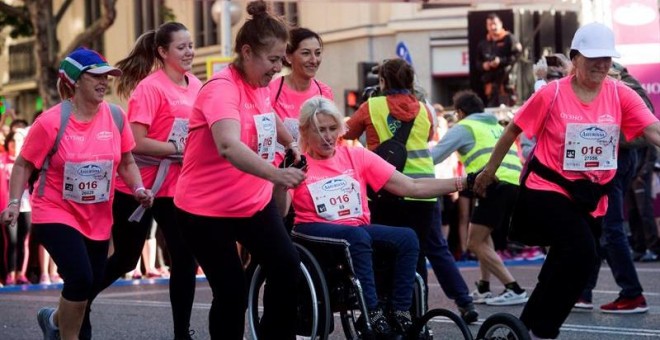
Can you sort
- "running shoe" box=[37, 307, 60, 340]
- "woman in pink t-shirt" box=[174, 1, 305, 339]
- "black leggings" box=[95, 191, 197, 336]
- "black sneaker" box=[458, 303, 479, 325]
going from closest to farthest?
"woman in pink t-shirt" box=[174, 1, 305, 339] → "running shoe" box=[37, 307, 60, 340] → "black leggings" box=[95, 191, 197, 336] → "black sneaker" box=[458, 303, 479, 325]

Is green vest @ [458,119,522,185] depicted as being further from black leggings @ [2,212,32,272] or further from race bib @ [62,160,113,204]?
black leggings @ [2,212,32,272]

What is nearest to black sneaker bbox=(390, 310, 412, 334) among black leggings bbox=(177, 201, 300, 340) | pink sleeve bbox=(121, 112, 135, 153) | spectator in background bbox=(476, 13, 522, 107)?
black leggings bbox=(177, 201, 300, 340)

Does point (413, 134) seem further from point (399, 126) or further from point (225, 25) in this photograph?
point (225, 25)

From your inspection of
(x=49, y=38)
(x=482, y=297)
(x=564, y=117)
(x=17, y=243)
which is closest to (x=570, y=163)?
(x=564, y=117)

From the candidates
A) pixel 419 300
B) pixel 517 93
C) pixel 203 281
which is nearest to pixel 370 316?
pixel 419 300

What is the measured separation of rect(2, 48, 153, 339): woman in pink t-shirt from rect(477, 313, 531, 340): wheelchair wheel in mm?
2259

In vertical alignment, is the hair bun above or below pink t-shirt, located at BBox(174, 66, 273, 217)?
above

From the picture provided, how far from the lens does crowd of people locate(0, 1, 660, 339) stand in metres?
8.06

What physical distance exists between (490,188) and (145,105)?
4.03 m

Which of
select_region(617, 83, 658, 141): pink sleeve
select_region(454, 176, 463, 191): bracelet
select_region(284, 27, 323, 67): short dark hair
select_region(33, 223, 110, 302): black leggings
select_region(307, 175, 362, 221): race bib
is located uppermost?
select_region(284, 27, 323, 67): short dark hair

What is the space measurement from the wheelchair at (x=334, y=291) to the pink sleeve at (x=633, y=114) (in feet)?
4.87

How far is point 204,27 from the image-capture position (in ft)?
145

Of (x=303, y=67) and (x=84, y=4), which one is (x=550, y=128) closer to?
(x=303, y=67)

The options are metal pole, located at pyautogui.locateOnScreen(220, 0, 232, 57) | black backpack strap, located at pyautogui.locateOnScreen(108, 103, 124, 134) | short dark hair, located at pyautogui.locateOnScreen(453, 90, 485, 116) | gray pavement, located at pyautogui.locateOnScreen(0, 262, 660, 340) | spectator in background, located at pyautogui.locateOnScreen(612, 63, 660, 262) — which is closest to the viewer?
black backpack strap, located at pyautogui.locateOnScreen(108, 103, 124, 134)
